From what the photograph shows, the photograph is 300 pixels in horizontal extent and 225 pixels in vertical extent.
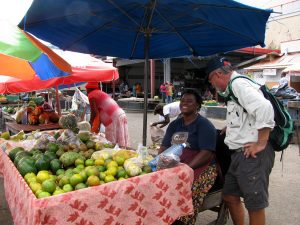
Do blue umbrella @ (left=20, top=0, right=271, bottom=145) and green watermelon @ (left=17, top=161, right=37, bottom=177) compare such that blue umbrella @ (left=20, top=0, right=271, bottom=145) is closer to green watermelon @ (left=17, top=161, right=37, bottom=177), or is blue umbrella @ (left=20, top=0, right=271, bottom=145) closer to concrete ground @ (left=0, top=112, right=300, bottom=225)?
green watermelon @ (left=17, top=161, right=37, bottom=177)

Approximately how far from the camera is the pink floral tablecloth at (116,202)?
1.89 metres

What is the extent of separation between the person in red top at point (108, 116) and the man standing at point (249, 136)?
2.97 metres

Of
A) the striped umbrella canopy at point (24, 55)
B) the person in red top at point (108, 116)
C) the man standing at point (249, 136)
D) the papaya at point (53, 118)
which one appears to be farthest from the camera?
the papaya at point (53, 118)

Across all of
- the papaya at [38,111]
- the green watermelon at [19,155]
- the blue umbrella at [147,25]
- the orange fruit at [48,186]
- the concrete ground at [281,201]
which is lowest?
the concrete ground at [281,201]

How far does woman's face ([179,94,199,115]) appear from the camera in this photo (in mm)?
3076

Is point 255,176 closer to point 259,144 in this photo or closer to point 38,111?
point 259,144

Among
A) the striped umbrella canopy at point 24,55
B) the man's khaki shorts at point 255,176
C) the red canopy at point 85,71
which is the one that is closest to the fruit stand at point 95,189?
the man's khaki shorts at point 255,176

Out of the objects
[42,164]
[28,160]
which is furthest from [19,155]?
[42,164]

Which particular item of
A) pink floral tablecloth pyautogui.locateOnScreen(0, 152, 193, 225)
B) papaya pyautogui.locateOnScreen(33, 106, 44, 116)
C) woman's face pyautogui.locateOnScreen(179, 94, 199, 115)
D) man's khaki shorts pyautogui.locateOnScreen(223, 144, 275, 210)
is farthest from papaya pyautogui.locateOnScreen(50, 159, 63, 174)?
papaya pyautogui.locateOnScreen(33, 106, 44, 116)

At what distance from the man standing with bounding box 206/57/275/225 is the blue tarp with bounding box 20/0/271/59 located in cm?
70

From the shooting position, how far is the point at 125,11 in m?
3.39

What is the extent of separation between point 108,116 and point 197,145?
9.32 ft

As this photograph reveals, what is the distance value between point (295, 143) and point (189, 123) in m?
6.59

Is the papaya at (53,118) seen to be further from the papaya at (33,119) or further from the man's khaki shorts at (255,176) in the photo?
the man's khaki shorts at (255,176)
